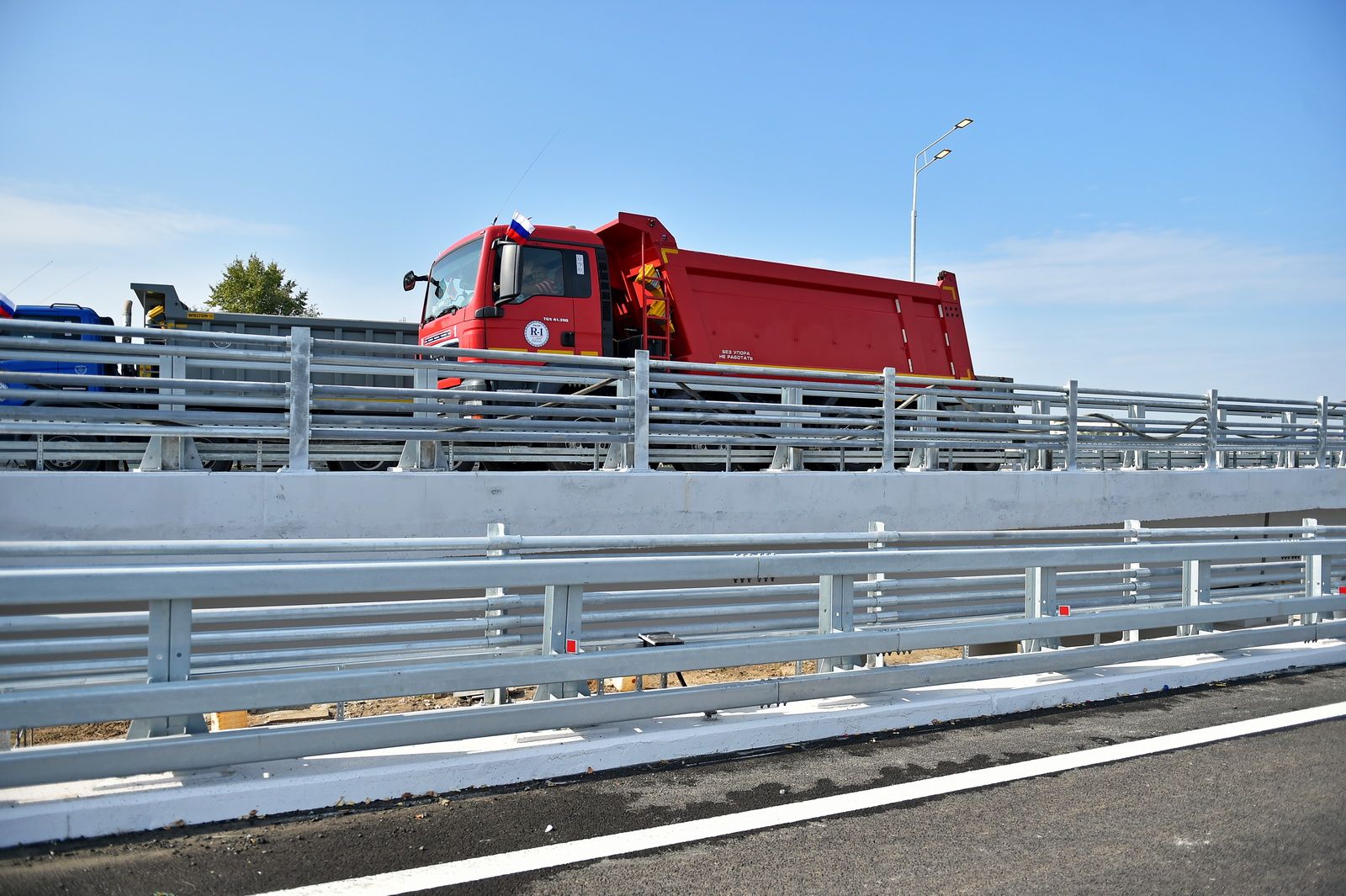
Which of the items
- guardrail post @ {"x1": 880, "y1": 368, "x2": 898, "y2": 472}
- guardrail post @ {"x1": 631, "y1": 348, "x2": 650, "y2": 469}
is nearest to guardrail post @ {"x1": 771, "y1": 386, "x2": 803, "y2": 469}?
guardrail post @ {"x1": 880, "y1": 368, "x2": 898, "y2": 472}

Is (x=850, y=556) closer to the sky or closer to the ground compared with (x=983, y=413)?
closer to the ground

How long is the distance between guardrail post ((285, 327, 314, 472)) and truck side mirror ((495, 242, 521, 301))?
4672mm

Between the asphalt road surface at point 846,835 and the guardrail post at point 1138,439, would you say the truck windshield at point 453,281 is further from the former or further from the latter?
the guardrail post at point 1138,439

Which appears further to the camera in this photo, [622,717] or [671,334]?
[671,334]

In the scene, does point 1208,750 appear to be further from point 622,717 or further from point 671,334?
point 671,334

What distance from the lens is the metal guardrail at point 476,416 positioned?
6965 mm

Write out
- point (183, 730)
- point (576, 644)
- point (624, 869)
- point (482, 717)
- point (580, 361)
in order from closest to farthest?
point (624, 869) → point (183, 730) → point (482, 717) → point (576, 644) → point (580, 361)

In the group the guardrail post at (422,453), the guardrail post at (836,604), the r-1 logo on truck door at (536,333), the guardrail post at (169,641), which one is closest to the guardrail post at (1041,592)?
the guardrail post at (836,604)

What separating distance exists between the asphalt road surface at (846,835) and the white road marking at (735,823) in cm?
6

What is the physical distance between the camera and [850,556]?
5680 mm

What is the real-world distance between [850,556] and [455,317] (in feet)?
Result: 26.6

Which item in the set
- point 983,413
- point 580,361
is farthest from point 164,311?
point 983,413

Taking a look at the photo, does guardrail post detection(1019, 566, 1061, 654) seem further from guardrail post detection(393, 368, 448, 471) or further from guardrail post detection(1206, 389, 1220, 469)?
guardrail post detection(1206, 389, 1220, 469)

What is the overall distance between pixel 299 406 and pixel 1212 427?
12.9 metres
